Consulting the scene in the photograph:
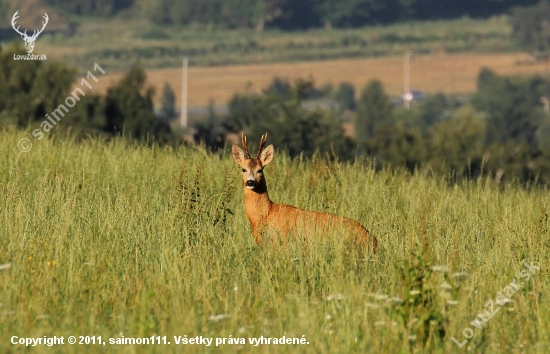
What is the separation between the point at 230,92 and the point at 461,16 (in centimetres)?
7963

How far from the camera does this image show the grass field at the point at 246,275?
5926mm

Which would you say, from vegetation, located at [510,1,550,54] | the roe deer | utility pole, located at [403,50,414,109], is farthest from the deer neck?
vegetation, located at [510,1,550,54]

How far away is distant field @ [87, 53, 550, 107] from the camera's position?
110m

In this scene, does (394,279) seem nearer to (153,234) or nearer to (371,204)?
(153,234)

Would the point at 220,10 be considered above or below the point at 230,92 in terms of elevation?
above

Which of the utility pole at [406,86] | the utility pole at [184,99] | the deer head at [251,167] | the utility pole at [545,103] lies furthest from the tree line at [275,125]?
the utility pole at [406,86]

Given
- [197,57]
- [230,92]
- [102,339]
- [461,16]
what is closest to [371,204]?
[102,339]

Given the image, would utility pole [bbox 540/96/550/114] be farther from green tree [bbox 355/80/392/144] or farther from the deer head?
Result: the deer head

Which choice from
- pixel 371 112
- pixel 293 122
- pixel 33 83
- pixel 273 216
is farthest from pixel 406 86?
pixel 273 216

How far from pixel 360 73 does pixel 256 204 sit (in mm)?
112962

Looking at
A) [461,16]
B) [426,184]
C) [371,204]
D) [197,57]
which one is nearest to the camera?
[371,204]

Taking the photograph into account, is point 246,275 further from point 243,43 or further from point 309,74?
point 243,43

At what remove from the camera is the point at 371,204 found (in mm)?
10109

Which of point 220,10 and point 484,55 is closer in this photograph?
point 484,55
